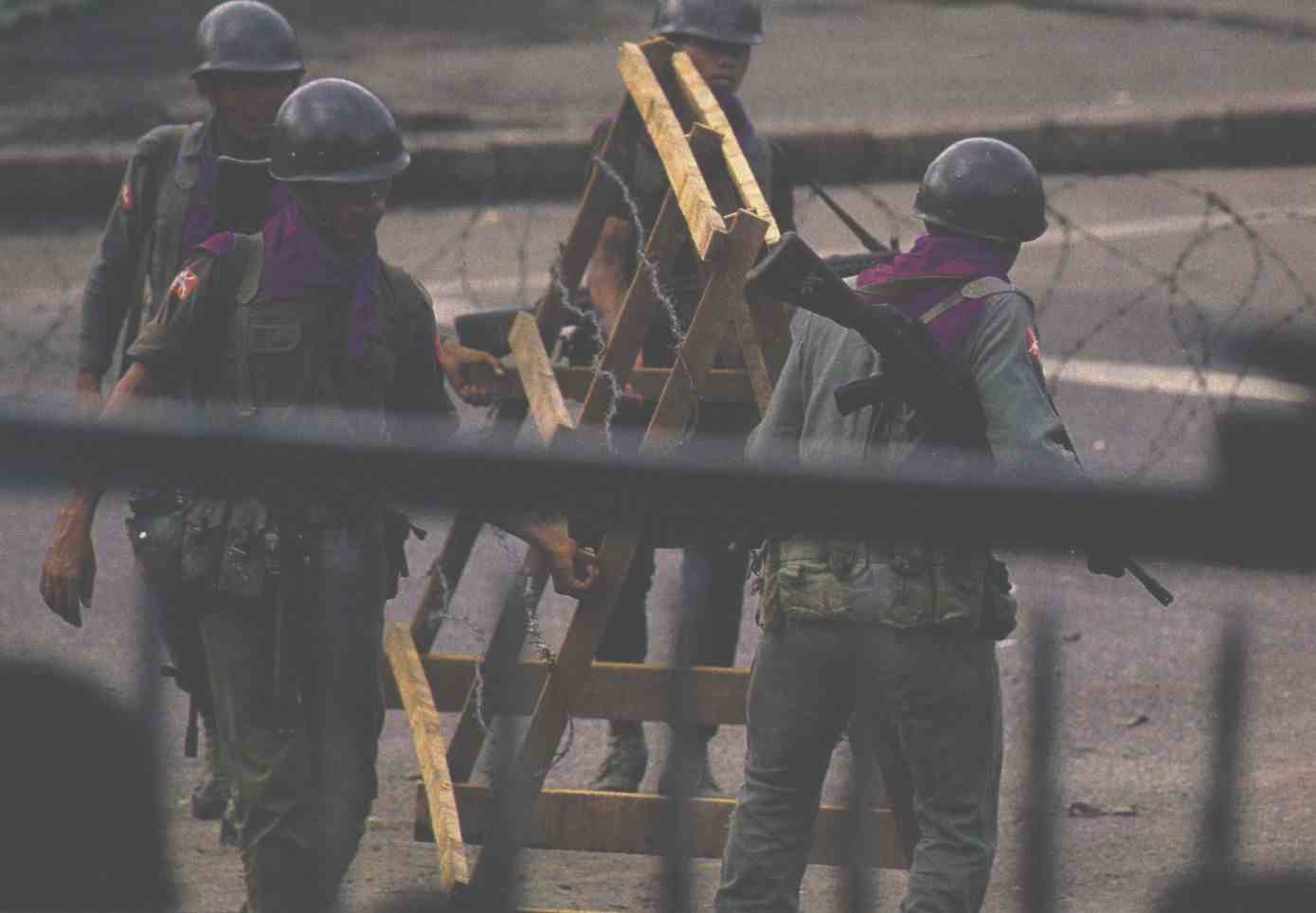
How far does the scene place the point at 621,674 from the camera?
560cm

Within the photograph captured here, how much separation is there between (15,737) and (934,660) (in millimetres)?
1787

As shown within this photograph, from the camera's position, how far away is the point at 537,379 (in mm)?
5363

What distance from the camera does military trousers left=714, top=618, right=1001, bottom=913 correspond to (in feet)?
13.8

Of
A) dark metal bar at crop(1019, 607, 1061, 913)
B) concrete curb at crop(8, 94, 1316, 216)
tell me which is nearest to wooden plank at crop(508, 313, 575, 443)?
dark metal bar at crop(1019, 607, 1061, 913)

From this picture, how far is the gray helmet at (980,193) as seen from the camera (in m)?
4.36

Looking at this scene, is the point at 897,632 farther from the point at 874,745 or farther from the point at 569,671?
the point at 569,671

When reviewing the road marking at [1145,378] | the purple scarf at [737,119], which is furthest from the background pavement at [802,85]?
the purple scarf at [737,119]

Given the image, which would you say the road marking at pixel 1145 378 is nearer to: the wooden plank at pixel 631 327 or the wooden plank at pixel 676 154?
the wooden plank at pixel 676 154

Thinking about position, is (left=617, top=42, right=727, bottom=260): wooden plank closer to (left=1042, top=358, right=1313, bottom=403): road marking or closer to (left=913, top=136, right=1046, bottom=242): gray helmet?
(left=913, top=136, right=1046, bottom=242): gray helmet

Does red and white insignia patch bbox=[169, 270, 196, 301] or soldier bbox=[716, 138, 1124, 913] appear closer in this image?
soldier bbox=[716, 138, 1124, 913]

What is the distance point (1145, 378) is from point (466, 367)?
4.43 meters

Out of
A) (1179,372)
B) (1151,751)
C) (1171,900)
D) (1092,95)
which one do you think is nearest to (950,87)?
(1092,95)

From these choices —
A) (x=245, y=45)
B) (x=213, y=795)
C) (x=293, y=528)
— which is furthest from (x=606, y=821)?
(x=245, y=45)

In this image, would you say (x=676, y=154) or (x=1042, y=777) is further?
(x=676, y=154)
